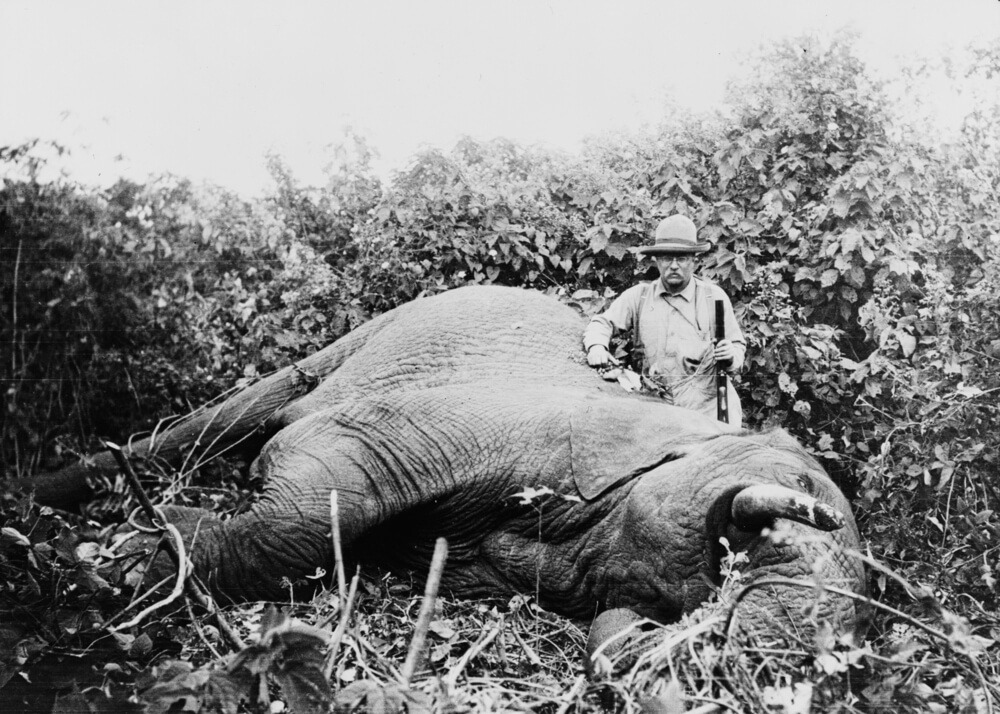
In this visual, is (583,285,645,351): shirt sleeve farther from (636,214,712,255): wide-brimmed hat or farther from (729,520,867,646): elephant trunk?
(729,520,867,646): elephant trunk

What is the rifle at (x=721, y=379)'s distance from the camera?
5.16 metres

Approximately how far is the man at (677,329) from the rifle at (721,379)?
30 mm

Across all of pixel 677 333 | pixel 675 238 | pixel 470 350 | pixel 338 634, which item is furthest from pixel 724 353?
pixel 338 634

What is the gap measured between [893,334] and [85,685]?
14.8 ft

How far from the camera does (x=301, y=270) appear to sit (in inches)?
295

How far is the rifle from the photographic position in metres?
5.16

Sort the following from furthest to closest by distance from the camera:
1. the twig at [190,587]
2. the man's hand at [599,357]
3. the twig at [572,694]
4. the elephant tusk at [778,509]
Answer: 1. the man's hand at [599,357]
2. the elephant tusk at [778,509]
3. the twig at [190,587]
4. the twig at [572,694]

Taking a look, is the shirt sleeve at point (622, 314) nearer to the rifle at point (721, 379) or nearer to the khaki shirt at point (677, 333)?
the khaki shirt at point (677, 333)

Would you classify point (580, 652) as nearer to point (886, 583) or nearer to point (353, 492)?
point (353, 492)

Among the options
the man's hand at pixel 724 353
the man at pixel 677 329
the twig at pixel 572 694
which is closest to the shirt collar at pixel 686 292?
the man at pixel 677 329

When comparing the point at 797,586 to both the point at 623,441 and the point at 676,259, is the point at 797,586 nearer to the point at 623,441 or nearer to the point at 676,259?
the point at 623,441

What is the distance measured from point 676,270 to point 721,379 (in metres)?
0.64

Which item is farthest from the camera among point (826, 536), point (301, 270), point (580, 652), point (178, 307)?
point (178, 307)

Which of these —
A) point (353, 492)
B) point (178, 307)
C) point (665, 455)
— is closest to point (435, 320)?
point (353, 492)
